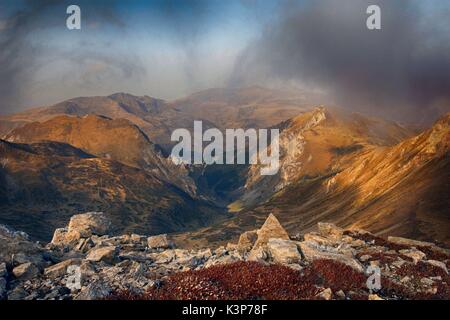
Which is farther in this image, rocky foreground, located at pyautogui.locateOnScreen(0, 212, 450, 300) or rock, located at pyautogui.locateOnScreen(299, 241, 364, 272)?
rock, located at pyautogui.locateOnScreen(299, 241, 364, 272)

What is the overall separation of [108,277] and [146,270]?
277 cm

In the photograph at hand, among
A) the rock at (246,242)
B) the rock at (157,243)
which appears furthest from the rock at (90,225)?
the rock at (246,242)

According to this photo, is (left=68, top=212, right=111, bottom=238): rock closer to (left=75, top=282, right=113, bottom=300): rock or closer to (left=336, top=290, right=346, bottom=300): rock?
(left=75, top=282, right=113, bottom=300): rock

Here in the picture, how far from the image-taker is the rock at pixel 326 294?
86.0 ft

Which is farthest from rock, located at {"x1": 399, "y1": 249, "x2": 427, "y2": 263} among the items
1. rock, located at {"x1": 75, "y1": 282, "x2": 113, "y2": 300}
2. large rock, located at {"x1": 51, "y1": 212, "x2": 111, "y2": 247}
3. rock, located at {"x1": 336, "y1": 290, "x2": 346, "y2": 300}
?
large rock, located at {"x1": 51, "y1": 212, "x2": 111, "y2": 247}

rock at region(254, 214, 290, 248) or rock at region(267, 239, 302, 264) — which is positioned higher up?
rock at region(267, 239, 302, 264)

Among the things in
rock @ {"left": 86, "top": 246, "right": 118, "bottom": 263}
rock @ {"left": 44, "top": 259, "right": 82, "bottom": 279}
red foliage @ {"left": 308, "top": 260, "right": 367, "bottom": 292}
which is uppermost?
red foliage @ {"left": 308, "top": 260, "right": 367, "bottom": 292}

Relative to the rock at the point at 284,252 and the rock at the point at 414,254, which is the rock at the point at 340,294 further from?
the rock at the point at 414,254

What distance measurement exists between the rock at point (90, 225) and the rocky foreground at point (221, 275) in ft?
39.3

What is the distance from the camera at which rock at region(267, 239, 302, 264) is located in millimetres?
34750

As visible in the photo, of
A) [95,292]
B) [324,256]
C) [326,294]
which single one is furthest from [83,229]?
[326,294]

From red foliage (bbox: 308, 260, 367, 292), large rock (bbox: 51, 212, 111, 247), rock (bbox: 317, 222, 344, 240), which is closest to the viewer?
Answer: red foliage (bbox: 308, 260, 367, 292)
